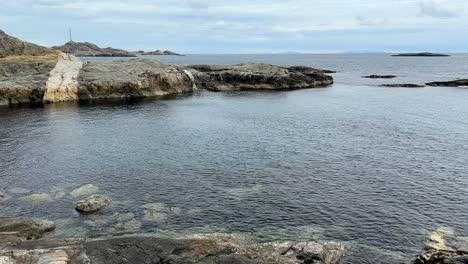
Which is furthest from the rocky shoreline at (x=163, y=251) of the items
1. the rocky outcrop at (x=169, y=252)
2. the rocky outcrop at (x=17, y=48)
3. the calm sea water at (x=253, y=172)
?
the rocky outcrop at (x=17, y=48)

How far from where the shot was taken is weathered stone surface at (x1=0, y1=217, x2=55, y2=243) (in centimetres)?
2770

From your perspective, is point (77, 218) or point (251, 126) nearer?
point (77, 218)

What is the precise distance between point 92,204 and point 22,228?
6.17 metres

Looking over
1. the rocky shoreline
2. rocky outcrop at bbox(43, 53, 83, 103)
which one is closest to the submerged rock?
the rocky shoreline

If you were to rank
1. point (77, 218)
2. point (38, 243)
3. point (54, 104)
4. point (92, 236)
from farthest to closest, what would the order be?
point (54, 104) < point (77, 218) < point (92, 236) < point (38, 243)

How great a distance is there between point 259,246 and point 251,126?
44.6 m

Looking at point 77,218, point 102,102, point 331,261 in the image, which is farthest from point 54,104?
point 331,261

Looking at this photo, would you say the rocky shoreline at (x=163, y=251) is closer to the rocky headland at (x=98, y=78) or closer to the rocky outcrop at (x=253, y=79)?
the rocky headland at (x=98, y=78)

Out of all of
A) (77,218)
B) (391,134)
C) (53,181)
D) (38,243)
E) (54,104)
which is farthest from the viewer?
(54,104)

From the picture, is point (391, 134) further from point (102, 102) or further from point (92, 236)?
point (102, 102)

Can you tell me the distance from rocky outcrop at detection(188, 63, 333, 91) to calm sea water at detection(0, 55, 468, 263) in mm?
45461

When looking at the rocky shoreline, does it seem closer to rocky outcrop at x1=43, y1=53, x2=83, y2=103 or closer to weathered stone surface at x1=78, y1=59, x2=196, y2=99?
rocky outcrop at x1=43, y1=53, x2=83, y2=103

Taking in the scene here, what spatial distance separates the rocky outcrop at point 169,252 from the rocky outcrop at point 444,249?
17.7 feet

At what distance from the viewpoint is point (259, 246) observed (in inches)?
1029
